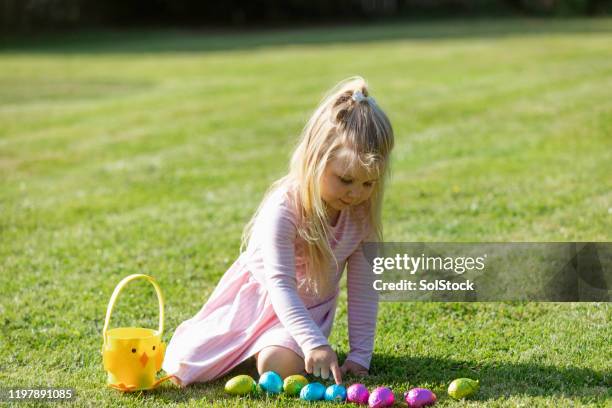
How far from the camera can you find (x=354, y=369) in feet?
11.7

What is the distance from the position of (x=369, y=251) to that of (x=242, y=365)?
73 cm

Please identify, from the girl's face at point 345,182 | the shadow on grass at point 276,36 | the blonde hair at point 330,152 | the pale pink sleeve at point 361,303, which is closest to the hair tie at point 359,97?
the blonde hair at point 330,152

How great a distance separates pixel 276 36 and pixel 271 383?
70.5 ft

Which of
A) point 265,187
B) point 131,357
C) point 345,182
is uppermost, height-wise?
point 345,182

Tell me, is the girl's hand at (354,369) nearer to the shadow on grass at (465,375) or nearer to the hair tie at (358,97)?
the shadow on grass at (465,375)

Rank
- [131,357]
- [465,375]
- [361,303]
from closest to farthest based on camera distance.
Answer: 1. [131,357]
2. [465,375]
3. [361,303]

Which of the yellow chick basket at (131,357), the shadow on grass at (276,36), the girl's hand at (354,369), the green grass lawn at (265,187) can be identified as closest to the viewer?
the yellow chick basket at (131,357)

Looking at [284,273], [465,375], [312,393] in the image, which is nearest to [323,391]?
[312,393]

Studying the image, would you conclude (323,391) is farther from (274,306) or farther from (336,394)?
(274,306)

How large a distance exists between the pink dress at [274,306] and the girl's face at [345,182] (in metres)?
0.16

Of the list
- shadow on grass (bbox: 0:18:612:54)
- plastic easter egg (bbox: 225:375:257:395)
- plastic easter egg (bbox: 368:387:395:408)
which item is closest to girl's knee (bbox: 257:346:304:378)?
plastic easter egg (bbox: 225:375:257:395)

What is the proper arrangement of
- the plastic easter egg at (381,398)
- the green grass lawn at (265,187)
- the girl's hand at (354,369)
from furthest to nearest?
the green grass lawn at (265,187) → the girl's hand at (354,369) → the plastic easter egg at (381,398)

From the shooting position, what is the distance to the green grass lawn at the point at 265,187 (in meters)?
3.73

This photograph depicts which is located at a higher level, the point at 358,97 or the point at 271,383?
the point at 358,97
